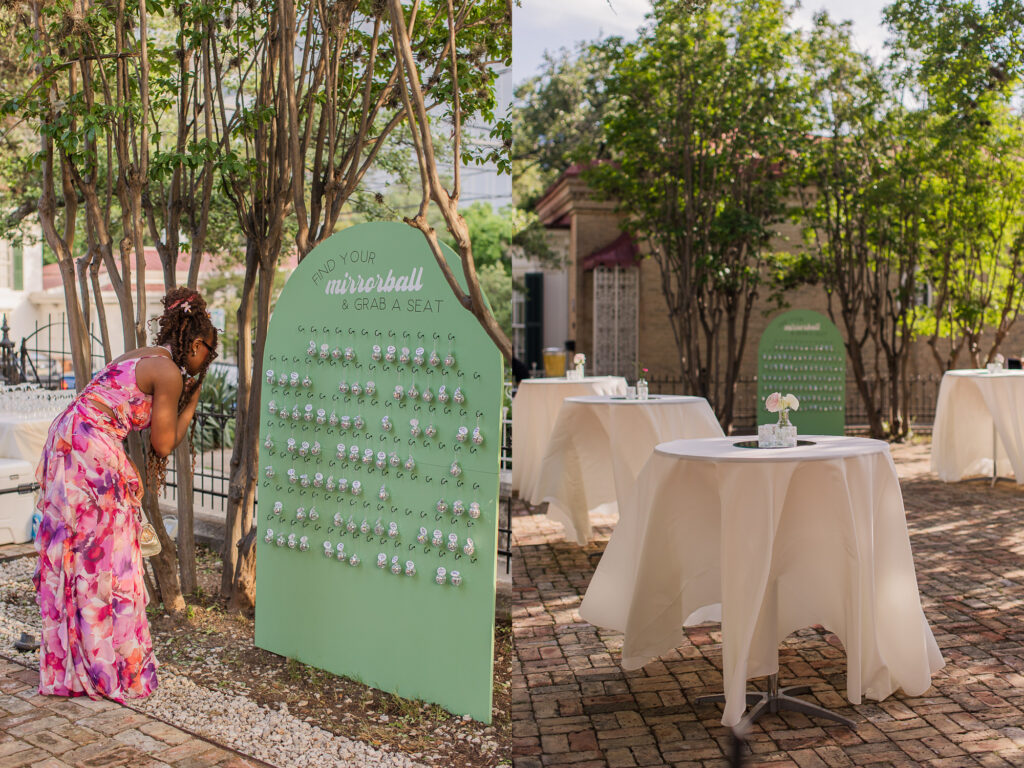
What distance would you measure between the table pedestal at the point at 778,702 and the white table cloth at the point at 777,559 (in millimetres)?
130

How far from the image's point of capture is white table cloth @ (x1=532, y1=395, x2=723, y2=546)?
7.21 m

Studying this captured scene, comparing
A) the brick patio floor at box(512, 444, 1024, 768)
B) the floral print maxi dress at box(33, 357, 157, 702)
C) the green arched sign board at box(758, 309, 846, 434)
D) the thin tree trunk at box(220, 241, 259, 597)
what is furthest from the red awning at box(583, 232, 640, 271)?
the floral print maxi dress at box(33, 357, 157, 702)

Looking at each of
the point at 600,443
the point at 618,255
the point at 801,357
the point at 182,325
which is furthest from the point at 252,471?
the point at 618,255

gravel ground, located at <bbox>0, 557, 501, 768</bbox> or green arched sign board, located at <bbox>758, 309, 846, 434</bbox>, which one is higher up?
green arched sign board, located at <bbox>758, 309, 846, 434</bbox>

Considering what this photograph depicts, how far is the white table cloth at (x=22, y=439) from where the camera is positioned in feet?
26.1

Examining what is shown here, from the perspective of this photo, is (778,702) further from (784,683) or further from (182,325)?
(182,325)

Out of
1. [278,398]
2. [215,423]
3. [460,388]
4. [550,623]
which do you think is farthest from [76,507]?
[215,423]

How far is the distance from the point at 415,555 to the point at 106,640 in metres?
1.50

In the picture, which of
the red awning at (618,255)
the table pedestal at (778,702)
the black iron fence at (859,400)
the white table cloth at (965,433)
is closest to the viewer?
the table pedestal at (778,702)

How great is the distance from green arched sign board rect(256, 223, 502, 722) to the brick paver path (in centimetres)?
90

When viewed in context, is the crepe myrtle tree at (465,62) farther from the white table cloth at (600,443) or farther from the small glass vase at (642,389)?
the small glass vase at (642,389)

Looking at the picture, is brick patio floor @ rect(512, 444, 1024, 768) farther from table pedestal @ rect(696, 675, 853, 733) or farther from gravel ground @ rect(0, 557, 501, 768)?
gravel ground @ rect(0, 557, 501, 768)

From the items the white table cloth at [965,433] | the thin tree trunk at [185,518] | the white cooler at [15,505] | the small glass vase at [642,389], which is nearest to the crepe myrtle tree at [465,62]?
the thin tree trunk at [185,518]

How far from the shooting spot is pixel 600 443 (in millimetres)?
7680
